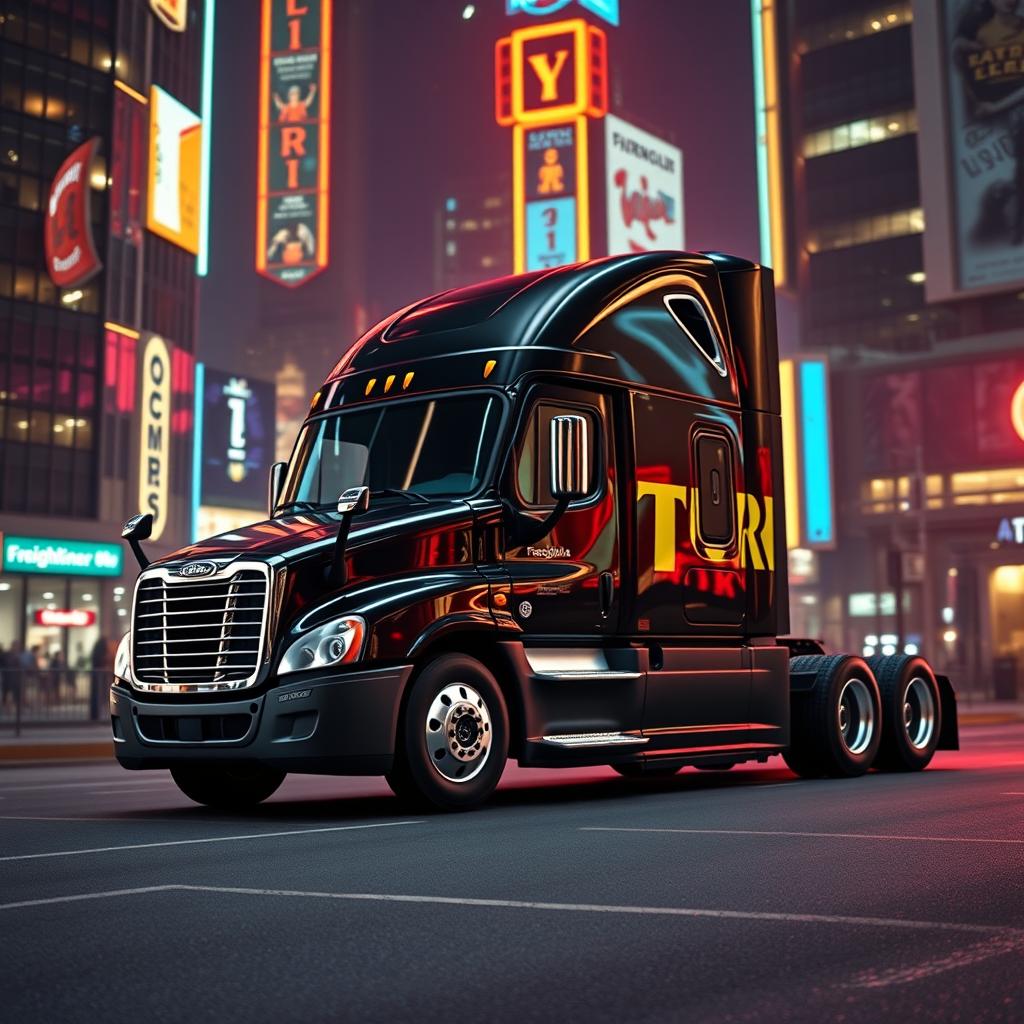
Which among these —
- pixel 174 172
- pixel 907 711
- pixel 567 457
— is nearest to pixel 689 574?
pixel 567 457

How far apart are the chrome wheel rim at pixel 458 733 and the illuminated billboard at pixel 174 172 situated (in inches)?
2124

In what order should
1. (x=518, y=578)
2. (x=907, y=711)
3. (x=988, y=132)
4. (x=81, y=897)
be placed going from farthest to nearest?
(x=988, y=132) < (x=907, y=711) < (x=518, y=578) < (x=81, y=897)

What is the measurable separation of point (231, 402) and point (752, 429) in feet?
299

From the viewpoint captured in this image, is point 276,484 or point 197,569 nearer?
point 197,569

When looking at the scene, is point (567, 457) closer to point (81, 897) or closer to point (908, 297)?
point (81, 897)

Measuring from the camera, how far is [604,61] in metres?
96.6

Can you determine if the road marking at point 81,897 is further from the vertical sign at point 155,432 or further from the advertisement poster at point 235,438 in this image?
the advertisement poster at point 235,438

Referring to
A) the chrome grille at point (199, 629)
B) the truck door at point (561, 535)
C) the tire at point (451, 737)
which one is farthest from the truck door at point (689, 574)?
the chrome grille at point (199, 629)

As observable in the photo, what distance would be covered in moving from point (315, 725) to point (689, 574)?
3.90 m

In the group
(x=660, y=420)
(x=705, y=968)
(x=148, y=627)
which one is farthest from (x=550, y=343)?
(x=705, y=968)

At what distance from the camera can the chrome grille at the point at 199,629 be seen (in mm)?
10172

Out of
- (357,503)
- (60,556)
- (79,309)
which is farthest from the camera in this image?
(79,309)

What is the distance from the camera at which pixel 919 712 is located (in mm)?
14797

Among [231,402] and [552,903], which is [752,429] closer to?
[552,903]
